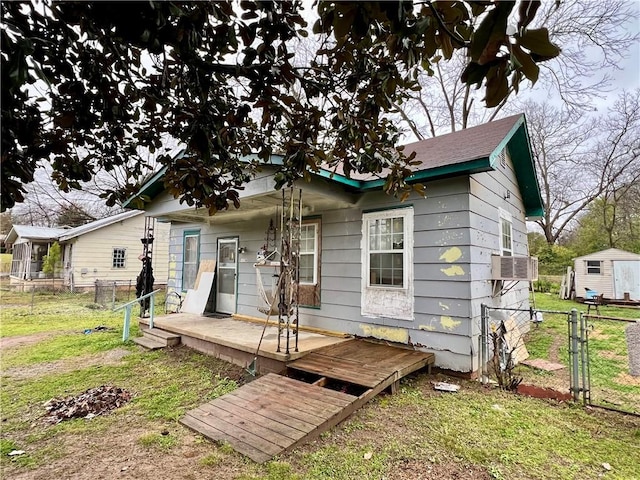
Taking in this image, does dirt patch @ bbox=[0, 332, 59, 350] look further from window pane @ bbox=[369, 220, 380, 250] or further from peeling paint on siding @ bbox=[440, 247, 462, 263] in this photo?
peeling paint on siding @ bbox=[440, 247, 462, 263]

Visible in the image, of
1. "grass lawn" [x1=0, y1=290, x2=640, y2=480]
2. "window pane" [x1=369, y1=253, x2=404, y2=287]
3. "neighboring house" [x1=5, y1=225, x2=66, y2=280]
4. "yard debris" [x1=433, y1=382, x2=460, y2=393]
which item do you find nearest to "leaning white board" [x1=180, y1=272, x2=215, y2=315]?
"grass lawn" [x1=0, y1=290, x2=640, y2=480]

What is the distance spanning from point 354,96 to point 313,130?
1.48ft

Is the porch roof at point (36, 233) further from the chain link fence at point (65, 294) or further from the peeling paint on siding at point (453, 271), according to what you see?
the peeling paint on siding at point (453, 271)

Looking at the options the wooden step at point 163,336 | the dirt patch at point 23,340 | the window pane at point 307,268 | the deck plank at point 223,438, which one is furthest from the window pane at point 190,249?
the deck plank at point 223,438

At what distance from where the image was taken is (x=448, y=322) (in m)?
4.55

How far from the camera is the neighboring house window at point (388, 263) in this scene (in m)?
5.02

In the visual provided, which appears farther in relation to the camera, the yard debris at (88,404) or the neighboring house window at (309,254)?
the neighboring house window at (309,254)

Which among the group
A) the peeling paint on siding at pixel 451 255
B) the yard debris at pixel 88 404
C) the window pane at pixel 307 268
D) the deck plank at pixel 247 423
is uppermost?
the peeling paint on siding at pixel 451 255

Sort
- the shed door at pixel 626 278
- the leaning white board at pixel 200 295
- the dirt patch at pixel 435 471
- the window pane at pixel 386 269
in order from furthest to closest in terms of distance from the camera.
Result: the shed door at pixel 626 278 < the leaning white board at pixel 200 295 < the window pane at pixel 386 269 < the dirt patch at pixel 435 471

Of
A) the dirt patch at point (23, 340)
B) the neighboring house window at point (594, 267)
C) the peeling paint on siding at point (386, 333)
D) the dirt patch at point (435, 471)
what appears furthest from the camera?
the neighboring house window at point (594, 267)

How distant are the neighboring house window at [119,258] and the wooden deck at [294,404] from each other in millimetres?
15053

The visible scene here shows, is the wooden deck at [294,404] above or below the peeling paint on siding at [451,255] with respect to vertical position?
below

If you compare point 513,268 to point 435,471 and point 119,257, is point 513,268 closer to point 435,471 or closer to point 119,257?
point 435,471

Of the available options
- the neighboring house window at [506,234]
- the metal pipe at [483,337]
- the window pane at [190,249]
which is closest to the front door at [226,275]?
the window pane at [190,249]
